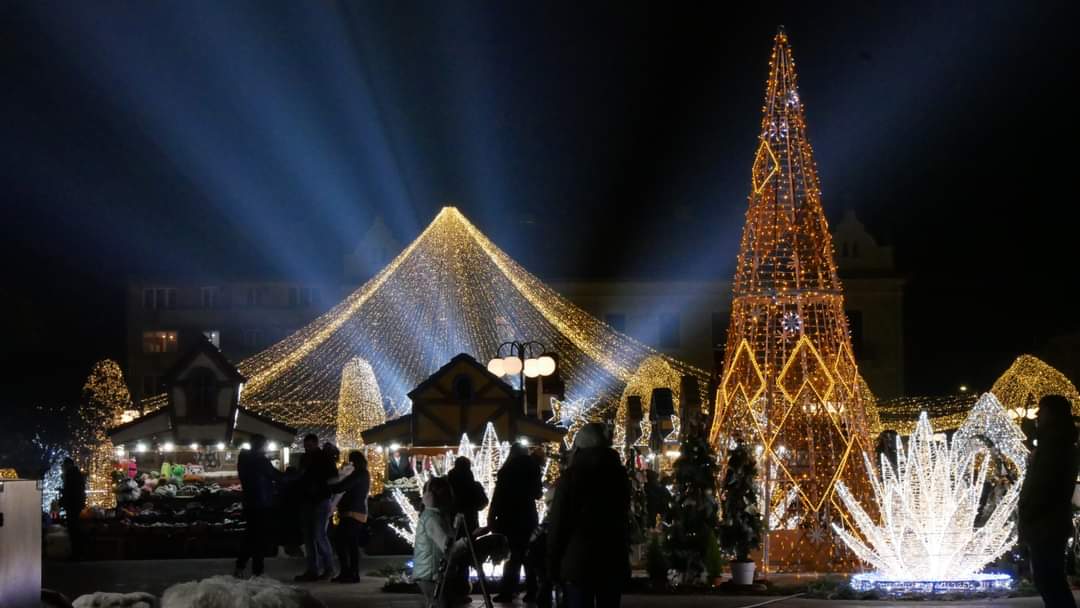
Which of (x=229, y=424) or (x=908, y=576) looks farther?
(x=229, y=424)

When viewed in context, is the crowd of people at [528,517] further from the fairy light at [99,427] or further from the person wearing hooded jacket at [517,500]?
the fairy light at [99,427]

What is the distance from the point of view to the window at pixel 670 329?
68.1m

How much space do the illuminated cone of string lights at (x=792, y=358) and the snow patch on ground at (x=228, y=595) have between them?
29.9ft

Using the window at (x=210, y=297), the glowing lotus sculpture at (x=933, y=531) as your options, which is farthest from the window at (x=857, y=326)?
the glowing lotus sculpture at (x=933, y=531)

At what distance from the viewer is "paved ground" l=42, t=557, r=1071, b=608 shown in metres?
15.9

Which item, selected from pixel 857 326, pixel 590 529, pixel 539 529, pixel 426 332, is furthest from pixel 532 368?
pixel 857 326

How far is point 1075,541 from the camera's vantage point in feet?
58.7

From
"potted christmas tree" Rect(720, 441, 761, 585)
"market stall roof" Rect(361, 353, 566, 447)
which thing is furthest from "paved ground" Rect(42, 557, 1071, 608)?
"market stall roof" Rect(361, 353, 566, 447)

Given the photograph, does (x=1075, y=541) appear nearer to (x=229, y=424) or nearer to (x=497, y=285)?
(x=229, y=424)

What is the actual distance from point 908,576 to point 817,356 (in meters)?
3.68

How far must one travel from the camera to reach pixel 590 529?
10281 mm

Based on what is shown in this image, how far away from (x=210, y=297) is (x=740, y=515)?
54.2m

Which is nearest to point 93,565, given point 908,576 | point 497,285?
point 908,576

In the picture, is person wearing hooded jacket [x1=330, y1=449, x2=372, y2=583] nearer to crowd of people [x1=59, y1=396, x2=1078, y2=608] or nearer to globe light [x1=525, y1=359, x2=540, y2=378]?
crowd of people [x1=59, y1=396, x2=1078, y2=608]
